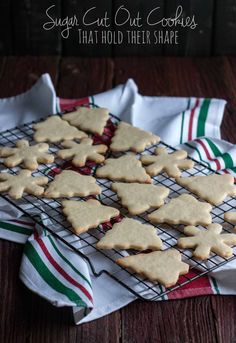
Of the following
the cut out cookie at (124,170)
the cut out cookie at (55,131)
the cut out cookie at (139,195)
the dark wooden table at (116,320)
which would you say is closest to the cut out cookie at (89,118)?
the cut out cookie at (55,131)

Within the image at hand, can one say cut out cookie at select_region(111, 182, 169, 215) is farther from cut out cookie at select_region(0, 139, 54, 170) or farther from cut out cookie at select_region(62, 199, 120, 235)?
cut out cookie at select_region(0, 139, 54, 170)

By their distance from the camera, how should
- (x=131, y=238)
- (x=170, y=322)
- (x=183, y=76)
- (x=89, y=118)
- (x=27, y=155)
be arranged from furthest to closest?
(x=183, y=76) < (x=89, y=118) < (x=27, y=155) < (x=131, y=238) < (x=170, y=322)

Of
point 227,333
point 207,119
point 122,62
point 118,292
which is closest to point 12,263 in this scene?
point 118,292

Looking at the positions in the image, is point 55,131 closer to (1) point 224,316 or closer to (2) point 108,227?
(2) point 108,227

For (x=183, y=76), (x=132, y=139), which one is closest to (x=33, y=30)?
(x=183, y=76)

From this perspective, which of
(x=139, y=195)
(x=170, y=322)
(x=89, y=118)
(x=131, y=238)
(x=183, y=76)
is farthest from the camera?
(x=183, y=76)

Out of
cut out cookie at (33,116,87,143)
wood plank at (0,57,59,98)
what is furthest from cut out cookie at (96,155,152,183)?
wood plank at (0,57,59,98)

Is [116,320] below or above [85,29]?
below
